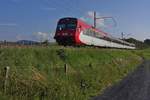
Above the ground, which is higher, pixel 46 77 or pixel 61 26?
pixel 61 26

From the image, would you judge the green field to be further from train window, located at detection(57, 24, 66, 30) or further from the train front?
train window, located at detection(57, 24, 66, 30)

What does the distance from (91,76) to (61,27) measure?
14770mm

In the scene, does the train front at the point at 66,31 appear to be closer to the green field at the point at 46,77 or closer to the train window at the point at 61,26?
the train window at the point at 61,26

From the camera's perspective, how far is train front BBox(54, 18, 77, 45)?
3762 centimetres

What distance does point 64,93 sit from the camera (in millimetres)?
17078

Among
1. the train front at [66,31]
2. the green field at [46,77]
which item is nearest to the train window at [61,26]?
the train front at [66,31]

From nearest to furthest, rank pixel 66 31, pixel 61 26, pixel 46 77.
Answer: pixel 46 77, pixel 66 31, pixel 61 26

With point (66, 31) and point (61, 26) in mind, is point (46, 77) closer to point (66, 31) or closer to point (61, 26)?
point (66, 31)

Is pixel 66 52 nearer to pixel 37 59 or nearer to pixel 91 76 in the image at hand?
pixel 91 76

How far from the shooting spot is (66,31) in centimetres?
3800

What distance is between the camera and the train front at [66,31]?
123ft

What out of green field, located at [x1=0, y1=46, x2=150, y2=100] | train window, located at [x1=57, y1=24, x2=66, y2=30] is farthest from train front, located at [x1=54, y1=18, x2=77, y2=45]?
green field, located at [x1=0, y1=46, x2=150, y2=100]

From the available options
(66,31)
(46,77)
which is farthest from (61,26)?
(46,77)

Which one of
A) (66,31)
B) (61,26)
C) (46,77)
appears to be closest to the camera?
(46,77)
